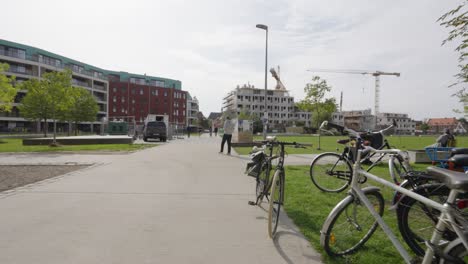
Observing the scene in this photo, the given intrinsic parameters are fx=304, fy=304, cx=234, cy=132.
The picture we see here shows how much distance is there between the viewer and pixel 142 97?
82.8 metres

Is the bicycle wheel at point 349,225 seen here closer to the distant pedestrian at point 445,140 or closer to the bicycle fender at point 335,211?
the bicycle fender at point 335,211

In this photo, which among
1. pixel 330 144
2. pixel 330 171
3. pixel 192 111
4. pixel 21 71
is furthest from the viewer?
pixel 192 111

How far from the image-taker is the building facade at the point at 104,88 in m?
53.4

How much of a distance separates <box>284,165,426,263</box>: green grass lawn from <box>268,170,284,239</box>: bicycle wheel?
0.40m

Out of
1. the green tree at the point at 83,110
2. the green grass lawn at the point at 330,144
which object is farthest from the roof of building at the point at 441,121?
the green tree at the point at 83,110

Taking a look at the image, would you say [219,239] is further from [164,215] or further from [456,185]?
[456,185]

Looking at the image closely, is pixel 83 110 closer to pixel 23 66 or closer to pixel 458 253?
pixel 23 66

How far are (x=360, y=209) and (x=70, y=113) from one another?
5026 centimetres

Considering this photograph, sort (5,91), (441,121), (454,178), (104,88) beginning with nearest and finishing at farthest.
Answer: (454,178)
(5,91)
(104,88)
(441,121)

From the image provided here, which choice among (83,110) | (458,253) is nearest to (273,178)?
(458,253)

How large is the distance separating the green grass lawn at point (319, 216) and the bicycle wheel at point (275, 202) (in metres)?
0.40

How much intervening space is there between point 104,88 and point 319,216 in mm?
79814

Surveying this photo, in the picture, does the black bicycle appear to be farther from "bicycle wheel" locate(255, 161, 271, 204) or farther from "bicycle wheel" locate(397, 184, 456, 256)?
"bicycle wheel" locate(397, 184, 456, 256)

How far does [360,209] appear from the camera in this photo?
124 inches
